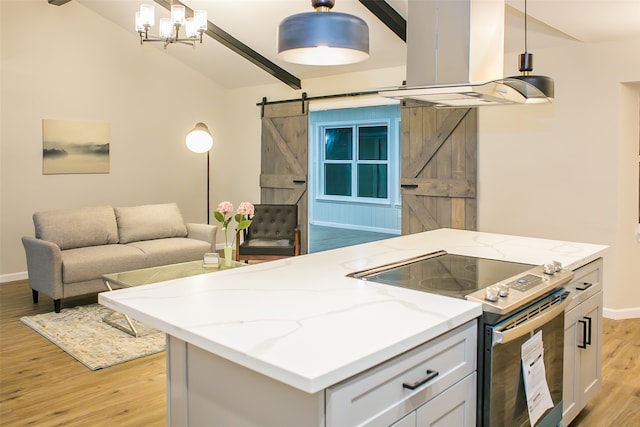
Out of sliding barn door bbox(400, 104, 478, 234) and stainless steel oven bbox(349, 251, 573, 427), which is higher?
sliding barn door bbox(400, 104, 478, 234)

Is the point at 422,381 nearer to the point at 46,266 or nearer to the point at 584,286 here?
the point at 584,286

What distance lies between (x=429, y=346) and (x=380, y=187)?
8.83 m

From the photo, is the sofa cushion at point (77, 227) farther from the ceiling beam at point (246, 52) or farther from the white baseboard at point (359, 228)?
the white baseboard at point (359, 228)

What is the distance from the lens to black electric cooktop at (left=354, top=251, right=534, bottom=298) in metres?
2.10

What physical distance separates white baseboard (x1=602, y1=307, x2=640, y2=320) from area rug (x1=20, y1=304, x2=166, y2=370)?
148 inches

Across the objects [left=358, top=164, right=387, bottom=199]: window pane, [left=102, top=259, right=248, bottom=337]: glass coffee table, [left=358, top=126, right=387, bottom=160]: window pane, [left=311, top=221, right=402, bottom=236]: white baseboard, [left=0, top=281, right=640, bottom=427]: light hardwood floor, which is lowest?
[left=0, top=281, right=640, bottom=427]: light hardwood floor

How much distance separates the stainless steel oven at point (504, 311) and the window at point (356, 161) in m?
7.78

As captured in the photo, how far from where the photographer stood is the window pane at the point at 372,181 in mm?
10330

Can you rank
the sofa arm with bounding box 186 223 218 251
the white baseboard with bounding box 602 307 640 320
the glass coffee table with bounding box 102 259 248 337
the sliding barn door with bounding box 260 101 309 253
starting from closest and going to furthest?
the glass coffee table with bounding box 102 259 248 337
the white baseboard with bounding box 602 307 640 320
the sofa arm with bounding box 186 223 218 251
the sliding barn door with bounding box 260 101 309 253

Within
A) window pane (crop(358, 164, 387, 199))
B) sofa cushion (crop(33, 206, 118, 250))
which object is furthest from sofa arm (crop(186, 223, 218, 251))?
window pane (crop(358, 164, 387, 199))

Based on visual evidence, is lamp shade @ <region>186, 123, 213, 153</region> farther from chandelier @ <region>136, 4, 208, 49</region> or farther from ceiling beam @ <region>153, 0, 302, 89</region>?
chandelier @ <region>136, 4, 208, 49</region>

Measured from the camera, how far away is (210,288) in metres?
2.08

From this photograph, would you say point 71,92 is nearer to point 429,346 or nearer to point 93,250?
point 93,250

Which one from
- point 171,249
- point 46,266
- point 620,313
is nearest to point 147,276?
point 46,266
